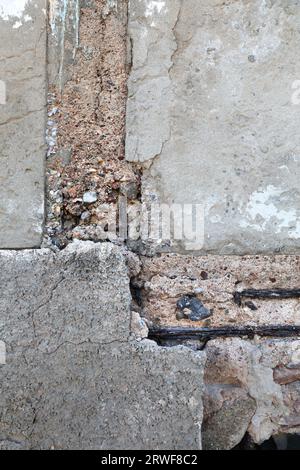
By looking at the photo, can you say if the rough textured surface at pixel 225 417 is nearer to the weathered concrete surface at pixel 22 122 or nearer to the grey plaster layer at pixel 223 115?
the grey plaster layer at pixel 223 115

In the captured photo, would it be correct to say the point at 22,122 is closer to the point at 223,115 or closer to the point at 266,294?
the point at 223,115

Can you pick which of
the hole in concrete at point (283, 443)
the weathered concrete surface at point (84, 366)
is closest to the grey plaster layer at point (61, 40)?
the weathered concrete surface at point (84, 366)

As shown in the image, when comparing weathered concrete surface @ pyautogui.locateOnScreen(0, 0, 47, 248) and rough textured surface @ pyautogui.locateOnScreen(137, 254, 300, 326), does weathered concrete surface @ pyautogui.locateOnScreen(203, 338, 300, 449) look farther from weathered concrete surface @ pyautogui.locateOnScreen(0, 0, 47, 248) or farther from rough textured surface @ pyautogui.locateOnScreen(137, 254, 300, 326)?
weathered concrete surface @ pyautogui.locateOnScreen(0, 0, 47, 248)

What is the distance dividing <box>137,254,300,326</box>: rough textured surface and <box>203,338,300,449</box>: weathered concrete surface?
7cm

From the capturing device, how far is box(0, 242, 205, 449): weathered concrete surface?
1.40 meters

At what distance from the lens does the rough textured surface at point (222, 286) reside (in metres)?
1.60

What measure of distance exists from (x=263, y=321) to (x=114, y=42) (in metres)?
0.85

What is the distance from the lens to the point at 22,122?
162 centimetres

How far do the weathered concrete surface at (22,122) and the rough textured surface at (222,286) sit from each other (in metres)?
0.33

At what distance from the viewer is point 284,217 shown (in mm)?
1607

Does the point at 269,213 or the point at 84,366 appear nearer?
the point at 84,366

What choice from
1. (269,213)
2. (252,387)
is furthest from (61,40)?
(252,387)

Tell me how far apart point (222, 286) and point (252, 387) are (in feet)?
0.87
